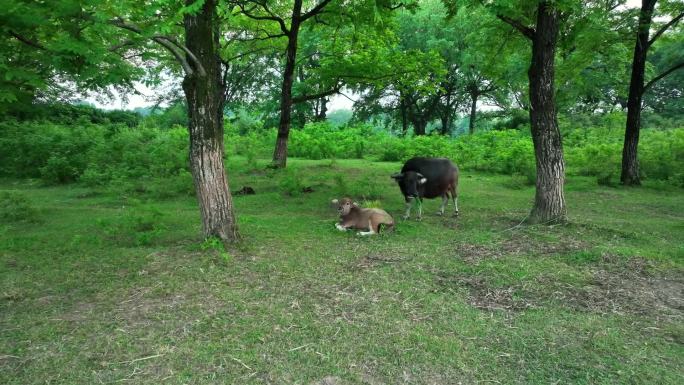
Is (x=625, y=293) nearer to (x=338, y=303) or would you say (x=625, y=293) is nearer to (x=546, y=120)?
(x=338, y=303)

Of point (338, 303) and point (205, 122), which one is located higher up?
point (205, 122)

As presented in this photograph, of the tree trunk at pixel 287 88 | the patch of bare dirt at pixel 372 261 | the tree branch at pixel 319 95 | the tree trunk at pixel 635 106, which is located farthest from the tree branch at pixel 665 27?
the patch of bare dirt at pixel 372 261

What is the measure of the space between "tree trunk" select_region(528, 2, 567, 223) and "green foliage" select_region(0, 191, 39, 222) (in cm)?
1008

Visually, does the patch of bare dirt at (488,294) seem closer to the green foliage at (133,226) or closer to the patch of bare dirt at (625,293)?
the patch of bare dirt at (625,293)

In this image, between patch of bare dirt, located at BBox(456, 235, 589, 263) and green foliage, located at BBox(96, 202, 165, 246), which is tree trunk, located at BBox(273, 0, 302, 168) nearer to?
green foliage, located at BBox(96, 202, 165, 246)

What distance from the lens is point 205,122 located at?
666 cm

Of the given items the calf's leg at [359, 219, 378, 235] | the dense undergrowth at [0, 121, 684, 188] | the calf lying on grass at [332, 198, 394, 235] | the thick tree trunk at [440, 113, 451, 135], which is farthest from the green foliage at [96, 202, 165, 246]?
the thick tree trunk at [440, 113, 451, 135]

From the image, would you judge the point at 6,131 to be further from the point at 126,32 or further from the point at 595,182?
the point at 595,182

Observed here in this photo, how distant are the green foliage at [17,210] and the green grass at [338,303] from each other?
15 cm

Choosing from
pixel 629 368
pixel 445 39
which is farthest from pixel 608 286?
pixel 445 39

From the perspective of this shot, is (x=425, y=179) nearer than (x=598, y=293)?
No

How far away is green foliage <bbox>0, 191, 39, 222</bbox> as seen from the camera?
8.88 m

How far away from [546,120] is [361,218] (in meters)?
4.03

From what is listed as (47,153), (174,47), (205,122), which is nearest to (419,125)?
(47,153)
